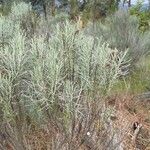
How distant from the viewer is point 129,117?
251 inches

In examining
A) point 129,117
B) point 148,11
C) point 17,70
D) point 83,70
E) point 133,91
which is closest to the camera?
point 17,70

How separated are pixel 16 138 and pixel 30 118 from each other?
41 cm

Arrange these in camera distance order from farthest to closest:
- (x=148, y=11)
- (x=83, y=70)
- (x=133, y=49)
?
(x=148, y=11), (x=133, y=49), (x=83, y=70)

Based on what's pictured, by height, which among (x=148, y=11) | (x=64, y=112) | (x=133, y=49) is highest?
(x=64, y=112)

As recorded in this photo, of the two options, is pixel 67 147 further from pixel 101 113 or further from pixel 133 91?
pixel 133 91

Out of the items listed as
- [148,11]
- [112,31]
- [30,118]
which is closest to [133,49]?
[112,31]

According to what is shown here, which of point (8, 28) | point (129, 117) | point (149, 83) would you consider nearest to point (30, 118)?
point (8, 28)

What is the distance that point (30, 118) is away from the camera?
448 cm

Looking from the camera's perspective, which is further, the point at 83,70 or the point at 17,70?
the point at 83,70

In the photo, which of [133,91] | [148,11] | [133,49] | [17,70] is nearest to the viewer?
[17,70]

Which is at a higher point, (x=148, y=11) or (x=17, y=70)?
(x=17, y=70)

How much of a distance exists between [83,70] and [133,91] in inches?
135

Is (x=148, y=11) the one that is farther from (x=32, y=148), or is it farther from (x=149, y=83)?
(x=32, y=148)

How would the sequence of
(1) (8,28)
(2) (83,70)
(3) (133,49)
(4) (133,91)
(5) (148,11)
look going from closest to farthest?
(2) (83,70), (1) (8,28), (4) (133,91), (3) (133,49), (5) (148,11)
